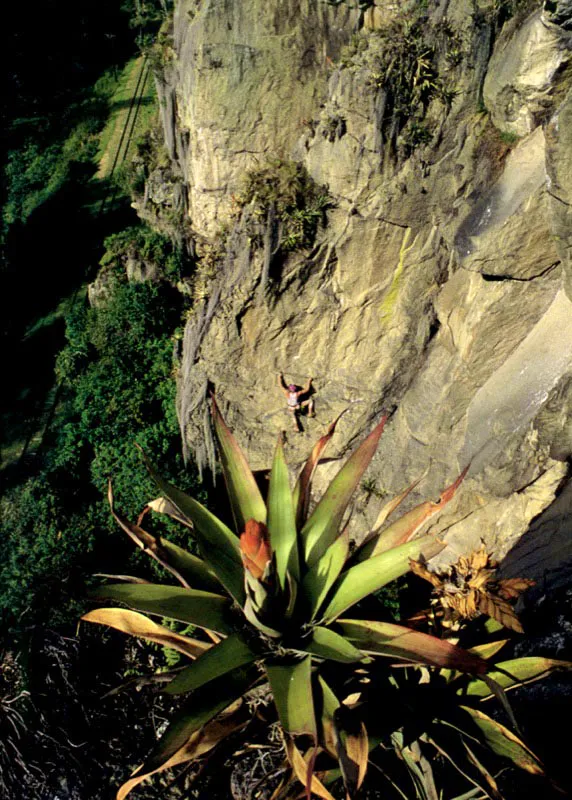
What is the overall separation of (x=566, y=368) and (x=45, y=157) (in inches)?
490

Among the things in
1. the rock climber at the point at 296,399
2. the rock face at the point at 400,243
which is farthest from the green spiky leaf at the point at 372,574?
the rock climber at the point at 296,399

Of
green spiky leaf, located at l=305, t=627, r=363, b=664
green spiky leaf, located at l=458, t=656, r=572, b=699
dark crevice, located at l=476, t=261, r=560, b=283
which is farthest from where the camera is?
dark crevice, located at l=476, t=261, r=560, b=283

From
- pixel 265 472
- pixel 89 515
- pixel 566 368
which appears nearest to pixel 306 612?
pixel 265 472

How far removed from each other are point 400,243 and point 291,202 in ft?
4.20

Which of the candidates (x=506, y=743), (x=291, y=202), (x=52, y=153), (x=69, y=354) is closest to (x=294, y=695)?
(x=506, y=743)

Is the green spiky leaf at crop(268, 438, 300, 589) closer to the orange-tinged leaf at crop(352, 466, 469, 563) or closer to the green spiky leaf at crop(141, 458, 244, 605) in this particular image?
the green spiky leaf at crop(141, 458, 244, 605)

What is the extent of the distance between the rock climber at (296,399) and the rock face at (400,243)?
0.16 metres

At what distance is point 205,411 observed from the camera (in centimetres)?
878

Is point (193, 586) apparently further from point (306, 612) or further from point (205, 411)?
point (205, 411)

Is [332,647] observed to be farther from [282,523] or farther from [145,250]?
[145,250]

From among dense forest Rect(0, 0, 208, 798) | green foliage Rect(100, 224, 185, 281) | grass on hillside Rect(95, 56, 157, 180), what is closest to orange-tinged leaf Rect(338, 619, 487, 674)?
dense forest Rect(0, 0, 208, 798)

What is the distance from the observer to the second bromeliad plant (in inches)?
115

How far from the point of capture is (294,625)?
11.4 ft

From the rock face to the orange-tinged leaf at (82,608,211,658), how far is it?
12.8 ft
